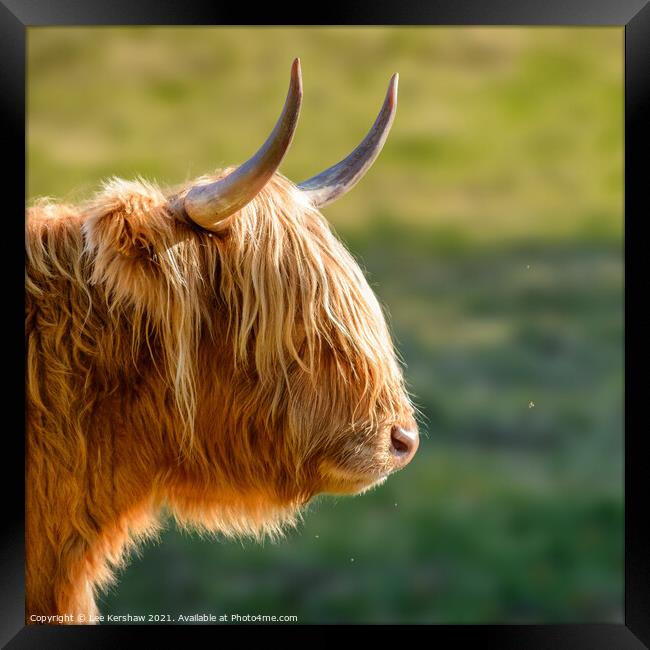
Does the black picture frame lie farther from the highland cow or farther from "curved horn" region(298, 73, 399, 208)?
"curved horn" region(298, 73, 399, 208)

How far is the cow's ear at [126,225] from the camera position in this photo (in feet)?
6.53

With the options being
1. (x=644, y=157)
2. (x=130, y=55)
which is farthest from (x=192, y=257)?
(x=130, y=55)

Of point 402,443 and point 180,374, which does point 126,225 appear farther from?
point 402,443

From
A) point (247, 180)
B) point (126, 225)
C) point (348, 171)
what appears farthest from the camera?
point (348, 171)

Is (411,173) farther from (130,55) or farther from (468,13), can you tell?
(468,13)

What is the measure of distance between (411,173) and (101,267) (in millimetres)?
7309

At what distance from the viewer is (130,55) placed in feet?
21.1

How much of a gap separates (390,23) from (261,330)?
0.74 metres

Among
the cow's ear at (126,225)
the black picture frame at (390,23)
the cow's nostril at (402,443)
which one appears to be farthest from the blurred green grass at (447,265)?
the cow's nostril at (402,443)

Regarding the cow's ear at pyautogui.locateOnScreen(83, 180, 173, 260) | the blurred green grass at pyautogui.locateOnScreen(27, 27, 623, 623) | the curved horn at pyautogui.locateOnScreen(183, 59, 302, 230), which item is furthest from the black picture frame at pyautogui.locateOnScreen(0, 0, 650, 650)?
the blurred green grass at pyautogui.locateOnScreen(27, 27, 623, 623)

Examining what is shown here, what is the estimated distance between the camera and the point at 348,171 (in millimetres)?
2320

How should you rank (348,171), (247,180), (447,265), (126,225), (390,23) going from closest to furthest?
(247,180) < (126,225) < (390,23) < (348,171) < (447,265)

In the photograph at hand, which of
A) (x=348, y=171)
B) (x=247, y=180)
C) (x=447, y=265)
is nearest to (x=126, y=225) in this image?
(x=247, y=180)

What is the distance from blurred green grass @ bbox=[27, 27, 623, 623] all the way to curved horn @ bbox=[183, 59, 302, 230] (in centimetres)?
335
